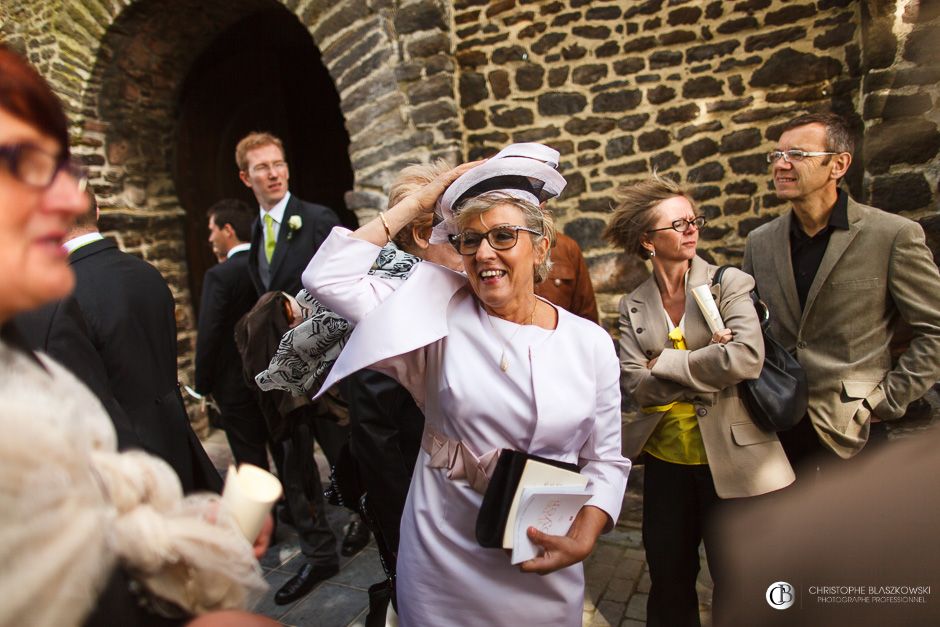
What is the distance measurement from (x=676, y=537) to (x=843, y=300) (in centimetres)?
114

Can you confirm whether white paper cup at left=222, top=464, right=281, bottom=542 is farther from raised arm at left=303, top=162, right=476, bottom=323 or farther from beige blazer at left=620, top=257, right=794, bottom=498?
beige blazer at left=620, top=257, right=794, bottom=498

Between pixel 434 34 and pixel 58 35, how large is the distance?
403 cm

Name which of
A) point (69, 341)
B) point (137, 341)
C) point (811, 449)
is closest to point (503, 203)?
point (69, 341)

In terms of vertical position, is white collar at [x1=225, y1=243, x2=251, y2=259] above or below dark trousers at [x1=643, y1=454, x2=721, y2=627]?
above

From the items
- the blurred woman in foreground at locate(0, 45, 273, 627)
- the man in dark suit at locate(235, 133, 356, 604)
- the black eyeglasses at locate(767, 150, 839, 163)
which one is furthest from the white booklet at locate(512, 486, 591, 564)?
the man in dark suit at locate(235, 133, 356, 604)

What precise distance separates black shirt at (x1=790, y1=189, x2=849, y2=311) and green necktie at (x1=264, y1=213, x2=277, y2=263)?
9.09 feet

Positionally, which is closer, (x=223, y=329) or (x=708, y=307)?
(x=708, y=307)

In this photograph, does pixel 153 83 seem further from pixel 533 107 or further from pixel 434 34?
pixel 533 107

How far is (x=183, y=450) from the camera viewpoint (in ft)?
7.70

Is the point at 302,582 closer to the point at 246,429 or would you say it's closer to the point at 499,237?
the point at 246,429

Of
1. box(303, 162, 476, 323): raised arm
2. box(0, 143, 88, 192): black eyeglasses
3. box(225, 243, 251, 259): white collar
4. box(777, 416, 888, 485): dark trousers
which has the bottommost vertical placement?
box(777, 416, 888, 485): dark trousers

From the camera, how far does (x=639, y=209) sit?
2396 millimetres

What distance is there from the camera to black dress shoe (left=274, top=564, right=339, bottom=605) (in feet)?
10.1

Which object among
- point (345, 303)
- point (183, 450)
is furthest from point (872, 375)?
point (183, 450)
